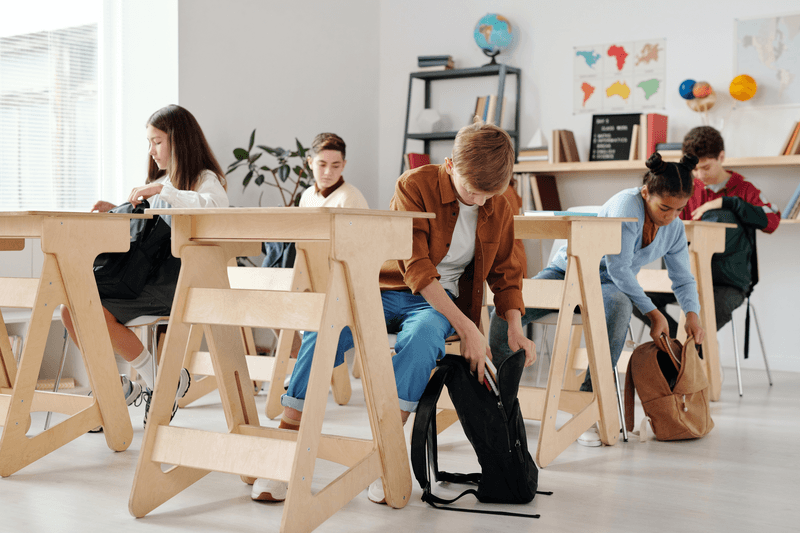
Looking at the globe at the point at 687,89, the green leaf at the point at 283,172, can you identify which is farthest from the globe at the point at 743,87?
the green leaf at the point at 283,172

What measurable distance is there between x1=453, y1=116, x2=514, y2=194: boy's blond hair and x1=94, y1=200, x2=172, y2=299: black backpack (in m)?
1.12

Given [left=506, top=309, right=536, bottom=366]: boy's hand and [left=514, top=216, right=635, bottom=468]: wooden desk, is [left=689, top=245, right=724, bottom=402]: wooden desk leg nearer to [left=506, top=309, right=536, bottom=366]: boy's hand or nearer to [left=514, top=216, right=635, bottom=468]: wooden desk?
[left=514, top=216, right=635, bottom=468]: wooden desk

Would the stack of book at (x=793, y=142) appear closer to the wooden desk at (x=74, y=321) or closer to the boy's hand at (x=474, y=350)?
the boy's hand at (x=474, y=350)

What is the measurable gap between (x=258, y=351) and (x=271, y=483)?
2.32 m

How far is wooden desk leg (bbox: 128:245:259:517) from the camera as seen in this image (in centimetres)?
171

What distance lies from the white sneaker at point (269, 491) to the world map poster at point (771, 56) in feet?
11.1

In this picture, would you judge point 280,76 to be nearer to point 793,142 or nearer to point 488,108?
point 488,108

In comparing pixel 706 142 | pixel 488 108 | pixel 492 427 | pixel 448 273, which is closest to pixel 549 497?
pixel 492 427

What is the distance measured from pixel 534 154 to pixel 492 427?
116 inches

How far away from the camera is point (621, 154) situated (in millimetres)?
4309

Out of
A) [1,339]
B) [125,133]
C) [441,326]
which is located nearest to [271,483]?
[441,326]

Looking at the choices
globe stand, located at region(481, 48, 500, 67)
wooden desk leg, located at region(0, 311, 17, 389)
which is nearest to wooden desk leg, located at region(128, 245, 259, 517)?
wooden desk leg, located at region(0, 311, 17, 389)

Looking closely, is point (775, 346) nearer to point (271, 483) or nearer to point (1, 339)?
point (271, 483)

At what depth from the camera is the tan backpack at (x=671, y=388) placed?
2420mm
